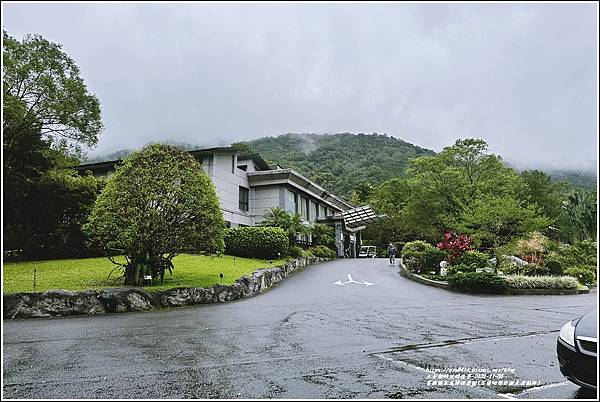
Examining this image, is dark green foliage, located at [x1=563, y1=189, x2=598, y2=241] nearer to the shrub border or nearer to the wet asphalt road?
the shrub border

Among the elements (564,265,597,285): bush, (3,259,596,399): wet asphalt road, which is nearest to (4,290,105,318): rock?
(3,259,596,399): wet asphalt road

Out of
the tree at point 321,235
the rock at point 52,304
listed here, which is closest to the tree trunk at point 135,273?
the rock at point 52,304

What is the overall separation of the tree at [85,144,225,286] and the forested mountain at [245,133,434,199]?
125 ft

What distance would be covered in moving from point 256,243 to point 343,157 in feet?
132

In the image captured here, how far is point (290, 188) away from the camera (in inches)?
1291

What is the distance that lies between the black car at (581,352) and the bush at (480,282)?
12974mm

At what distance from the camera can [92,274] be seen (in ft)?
48.1

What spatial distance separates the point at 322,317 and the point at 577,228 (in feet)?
96.2

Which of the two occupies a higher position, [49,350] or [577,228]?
[577,228]

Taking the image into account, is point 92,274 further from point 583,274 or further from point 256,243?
point 583,274

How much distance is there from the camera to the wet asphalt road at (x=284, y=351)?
191 inches

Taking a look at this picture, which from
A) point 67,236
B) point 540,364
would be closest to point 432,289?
point 540,364

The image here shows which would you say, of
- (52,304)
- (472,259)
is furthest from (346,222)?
(52,304)

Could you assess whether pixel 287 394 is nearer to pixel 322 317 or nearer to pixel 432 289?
pixel 322 317
